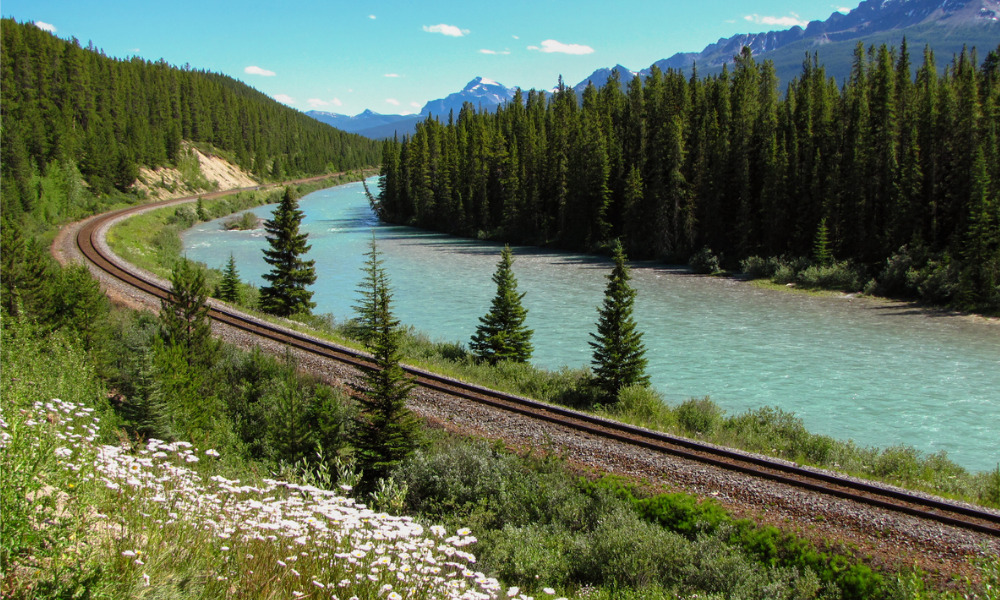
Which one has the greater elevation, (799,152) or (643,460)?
(799,152)

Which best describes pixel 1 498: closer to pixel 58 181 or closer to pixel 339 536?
pixel 339 536

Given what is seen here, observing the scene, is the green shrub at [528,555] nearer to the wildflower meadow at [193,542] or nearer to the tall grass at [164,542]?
the tall grass at [164,542]

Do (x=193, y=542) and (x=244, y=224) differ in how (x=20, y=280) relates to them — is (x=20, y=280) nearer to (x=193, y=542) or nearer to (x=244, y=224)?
(x=193, y=542)

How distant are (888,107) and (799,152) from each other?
7.74 m

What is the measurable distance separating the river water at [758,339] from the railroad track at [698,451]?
6.34 metres

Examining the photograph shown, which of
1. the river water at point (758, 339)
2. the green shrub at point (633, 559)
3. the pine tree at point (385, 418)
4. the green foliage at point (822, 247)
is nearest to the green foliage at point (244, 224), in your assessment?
the river water at point (758, 339)

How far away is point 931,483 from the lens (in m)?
14.1

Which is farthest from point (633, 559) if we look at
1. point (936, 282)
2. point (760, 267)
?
point (760, 267)

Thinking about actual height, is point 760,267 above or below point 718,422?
above

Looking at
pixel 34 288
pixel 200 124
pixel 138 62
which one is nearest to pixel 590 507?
pixel 34 288

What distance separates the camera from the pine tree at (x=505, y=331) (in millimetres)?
24375

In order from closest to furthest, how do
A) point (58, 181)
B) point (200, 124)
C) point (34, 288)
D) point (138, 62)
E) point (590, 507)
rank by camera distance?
point (590, 507), point (34, 288), point (58, 181), point (200, 124), point (138, 62)

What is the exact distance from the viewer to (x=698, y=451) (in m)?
14.8

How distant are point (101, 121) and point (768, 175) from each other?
85.4 metres
